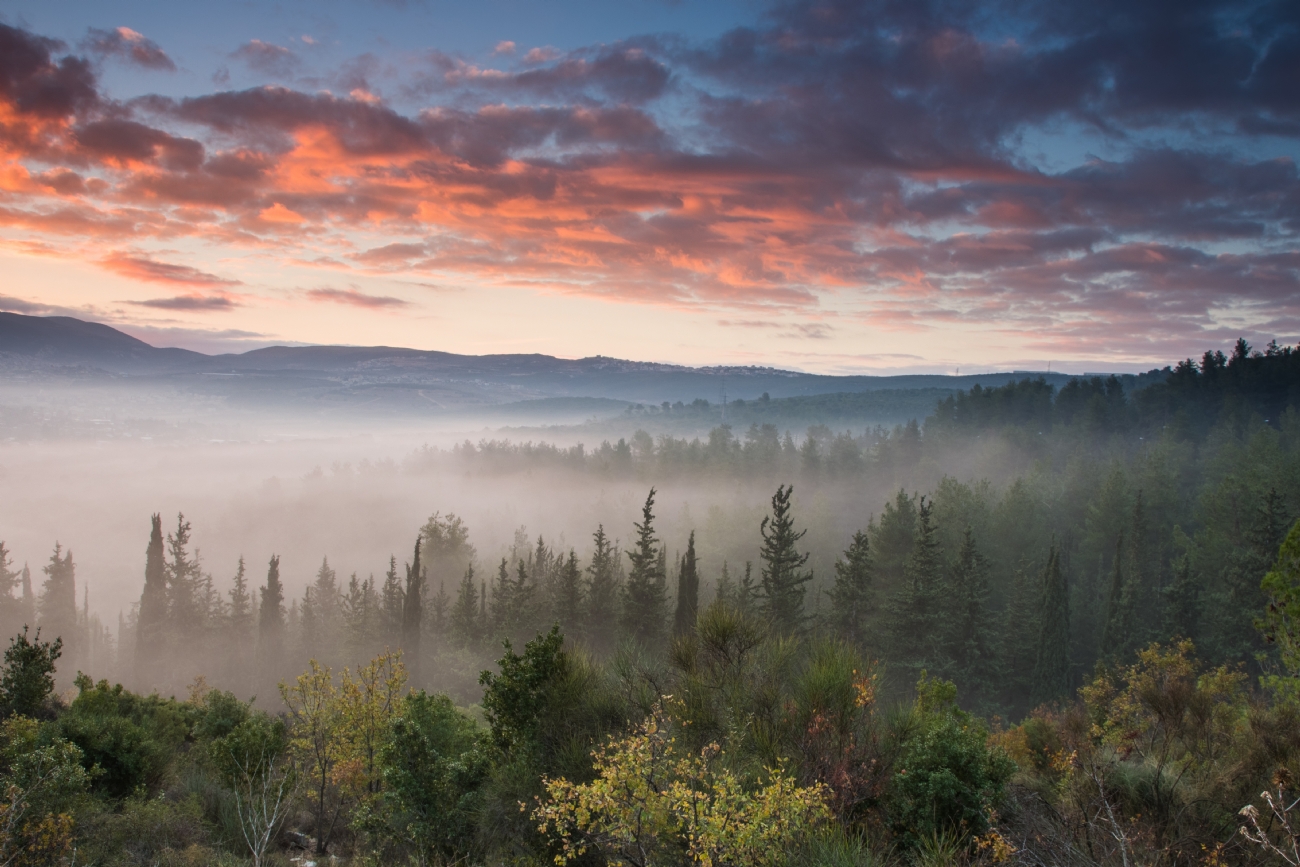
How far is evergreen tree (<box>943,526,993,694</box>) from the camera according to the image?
163ft

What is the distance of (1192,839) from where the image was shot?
9711 millimetres

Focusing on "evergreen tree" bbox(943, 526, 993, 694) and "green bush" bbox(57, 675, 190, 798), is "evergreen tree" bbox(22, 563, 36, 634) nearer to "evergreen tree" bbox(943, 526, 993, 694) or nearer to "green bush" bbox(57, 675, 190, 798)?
"green bush" bbox(57, 675, 190, 798)

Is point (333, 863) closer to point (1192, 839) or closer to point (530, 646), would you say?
point (530, 646)

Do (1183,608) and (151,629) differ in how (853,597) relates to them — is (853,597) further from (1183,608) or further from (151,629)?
(151,629)

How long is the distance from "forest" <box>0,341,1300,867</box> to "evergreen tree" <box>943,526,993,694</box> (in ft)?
0.71

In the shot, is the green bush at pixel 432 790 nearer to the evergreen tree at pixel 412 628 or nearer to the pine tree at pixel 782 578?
the pine tree at pixel 782 578

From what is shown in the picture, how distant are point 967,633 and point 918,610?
503 centimetres

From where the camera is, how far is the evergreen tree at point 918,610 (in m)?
48.5

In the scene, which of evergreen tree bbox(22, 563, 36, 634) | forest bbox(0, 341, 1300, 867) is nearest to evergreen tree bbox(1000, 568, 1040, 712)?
forest bbox(0, 341, 1300, 867)

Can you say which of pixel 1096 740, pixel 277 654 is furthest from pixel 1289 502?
pixel 277 654

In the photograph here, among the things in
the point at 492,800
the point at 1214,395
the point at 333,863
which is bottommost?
the point at 333,863

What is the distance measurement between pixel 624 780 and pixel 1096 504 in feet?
256

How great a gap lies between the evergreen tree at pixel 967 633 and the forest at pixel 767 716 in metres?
0.22

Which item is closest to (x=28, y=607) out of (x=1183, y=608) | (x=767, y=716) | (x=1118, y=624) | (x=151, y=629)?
(x=151, y=629)
